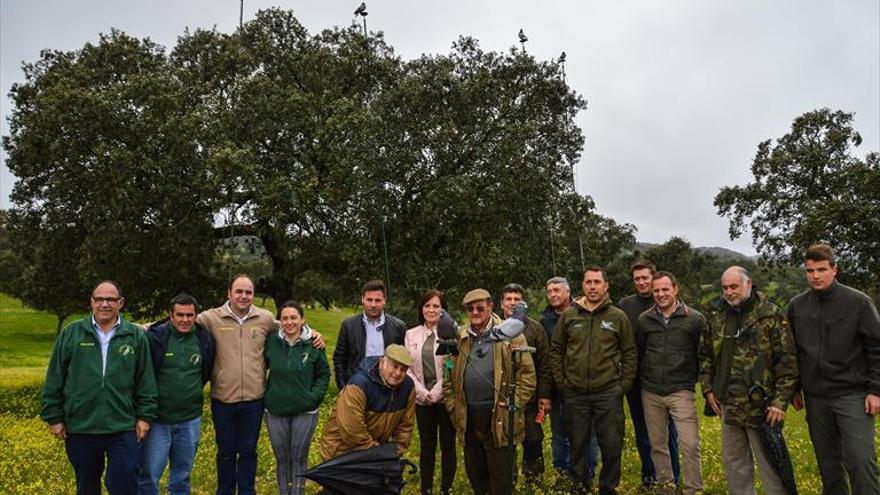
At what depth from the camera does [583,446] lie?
23.6 ft

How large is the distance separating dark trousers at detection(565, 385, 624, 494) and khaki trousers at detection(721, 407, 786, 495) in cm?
109

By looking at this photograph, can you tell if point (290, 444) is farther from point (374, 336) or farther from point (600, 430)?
point (600, 430)

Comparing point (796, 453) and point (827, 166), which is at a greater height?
point (827, 166)

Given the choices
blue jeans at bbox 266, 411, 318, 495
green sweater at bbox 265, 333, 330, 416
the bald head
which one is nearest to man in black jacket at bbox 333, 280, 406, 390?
green sweater at bbox 265, 333, 330, 416

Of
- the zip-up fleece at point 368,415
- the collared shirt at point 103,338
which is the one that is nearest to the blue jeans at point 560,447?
the zip-up fleece at point 368,415

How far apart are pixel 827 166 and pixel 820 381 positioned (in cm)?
2902

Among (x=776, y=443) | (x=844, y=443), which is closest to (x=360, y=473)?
(x=776, y=443)

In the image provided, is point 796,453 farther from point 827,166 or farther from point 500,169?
point 827,166

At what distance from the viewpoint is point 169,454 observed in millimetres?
6801

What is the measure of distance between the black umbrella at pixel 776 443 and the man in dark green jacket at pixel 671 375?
0.79 meters

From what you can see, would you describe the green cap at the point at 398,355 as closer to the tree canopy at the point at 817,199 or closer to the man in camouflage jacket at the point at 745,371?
the man in camouflage jacket at the point at 745,371

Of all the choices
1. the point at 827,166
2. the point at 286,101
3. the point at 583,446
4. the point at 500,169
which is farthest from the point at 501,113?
the point at 827,166

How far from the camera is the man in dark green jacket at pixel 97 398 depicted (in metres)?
5.84

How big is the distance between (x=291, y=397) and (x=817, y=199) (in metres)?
30.6
